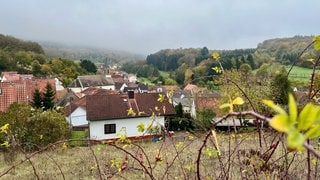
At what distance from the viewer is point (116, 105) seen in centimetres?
2261

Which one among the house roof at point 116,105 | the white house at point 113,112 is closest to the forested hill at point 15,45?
the house roof at point 116,105

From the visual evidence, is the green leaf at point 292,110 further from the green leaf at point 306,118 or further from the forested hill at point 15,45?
the forested hill at point 15,45

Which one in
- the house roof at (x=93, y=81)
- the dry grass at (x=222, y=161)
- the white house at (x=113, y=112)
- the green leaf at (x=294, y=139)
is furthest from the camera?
the house roof at (x=93, y=81)

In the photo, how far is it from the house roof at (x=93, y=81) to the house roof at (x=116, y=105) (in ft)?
93.5

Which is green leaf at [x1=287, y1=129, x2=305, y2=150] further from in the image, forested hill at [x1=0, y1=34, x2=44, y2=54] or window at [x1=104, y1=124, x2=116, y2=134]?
forested hill at [x1=0, y1=34, x2=44, y2=54]

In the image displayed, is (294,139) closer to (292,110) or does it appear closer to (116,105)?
(292,110)

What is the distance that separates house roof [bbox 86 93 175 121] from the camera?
21.9 m

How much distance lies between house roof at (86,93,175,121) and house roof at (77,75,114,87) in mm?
28493

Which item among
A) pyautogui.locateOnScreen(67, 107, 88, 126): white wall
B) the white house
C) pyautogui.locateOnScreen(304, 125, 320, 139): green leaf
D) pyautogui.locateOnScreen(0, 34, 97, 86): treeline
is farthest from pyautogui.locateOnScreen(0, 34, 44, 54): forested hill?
pyautogui.locateOnScreen(304, 125, 320, 139): green leaf

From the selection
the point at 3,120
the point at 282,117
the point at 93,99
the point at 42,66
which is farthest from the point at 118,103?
the point at 42,66

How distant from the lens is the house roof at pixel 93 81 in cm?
5103

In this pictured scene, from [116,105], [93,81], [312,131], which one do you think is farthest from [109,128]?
[93,81]

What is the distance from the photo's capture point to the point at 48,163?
11000mm

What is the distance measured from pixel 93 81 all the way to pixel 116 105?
30.9m
